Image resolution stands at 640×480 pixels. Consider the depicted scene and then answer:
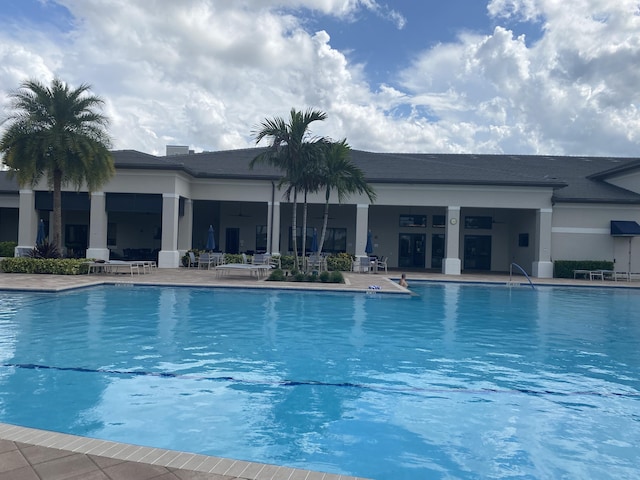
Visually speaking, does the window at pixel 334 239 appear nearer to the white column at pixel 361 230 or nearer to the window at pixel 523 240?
the white column at pixel 361 230

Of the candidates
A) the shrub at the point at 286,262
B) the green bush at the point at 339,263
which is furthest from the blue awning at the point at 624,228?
the shrub at the point at 286,262

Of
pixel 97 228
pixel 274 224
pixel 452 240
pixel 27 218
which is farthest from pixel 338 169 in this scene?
pixel 27 218

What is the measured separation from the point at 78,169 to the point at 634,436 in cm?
2110

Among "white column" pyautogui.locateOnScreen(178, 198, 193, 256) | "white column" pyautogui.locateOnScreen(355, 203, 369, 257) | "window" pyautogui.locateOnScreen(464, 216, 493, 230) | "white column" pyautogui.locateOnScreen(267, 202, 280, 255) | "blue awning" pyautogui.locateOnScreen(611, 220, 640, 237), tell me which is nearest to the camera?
"blue awning" pyautogui.locateOnScreen(611, 220, 640, 237)

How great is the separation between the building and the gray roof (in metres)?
0.08

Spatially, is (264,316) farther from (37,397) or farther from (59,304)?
(37,397)

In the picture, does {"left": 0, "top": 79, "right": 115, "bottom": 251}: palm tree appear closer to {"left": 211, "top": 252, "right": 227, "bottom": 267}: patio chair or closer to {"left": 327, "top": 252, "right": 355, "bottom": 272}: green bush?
{"left": 211, "top": 252, "right": 227, "bottom": 267}: patio chair

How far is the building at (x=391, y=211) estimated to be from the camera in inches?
989

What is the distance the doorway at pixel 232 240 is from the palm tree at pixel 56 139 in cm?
1124

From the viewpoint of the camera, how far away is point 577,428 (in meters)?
5.72

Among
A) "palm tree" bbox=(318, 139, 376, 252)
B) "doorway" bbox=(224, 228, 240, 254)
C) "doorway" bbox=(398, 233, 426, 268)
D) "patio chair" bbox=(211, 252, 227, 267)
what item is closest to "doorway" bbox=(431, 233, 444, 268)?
"doorway" bbox=(398, 233, 426, 268)

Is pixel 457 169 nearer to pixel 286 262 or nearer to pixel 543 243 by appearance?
pixel 543 243

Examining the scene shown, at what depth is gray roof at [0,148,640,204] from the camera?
84.3 feet

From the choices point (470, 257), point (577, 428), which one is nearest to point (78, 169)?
point (577, 428)
